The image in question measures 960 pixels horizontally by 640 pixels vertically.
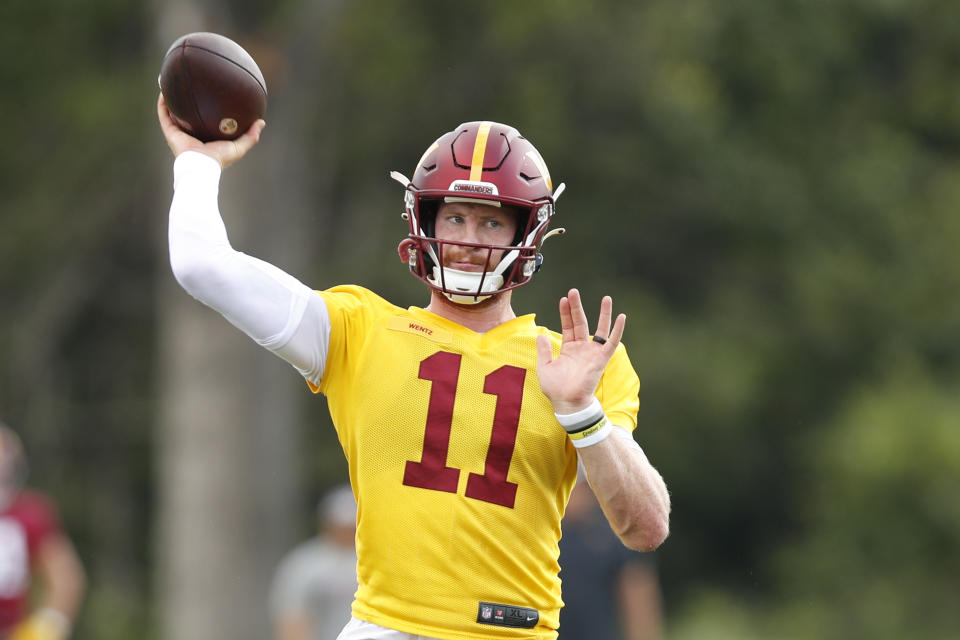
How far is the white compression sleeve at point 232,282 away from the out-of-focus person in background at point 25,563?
257 inches

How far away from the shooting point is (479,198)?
4324 mm

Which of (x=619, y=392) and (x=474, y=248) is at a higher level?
(x=474, y=248)

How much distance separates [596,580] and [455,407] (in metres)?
5.49

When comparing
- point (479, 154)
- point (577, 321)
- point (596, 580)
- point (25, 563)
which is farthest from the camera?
point (25, 563)

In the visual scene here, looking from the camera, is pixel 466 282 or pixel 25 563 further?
pixel 25 563

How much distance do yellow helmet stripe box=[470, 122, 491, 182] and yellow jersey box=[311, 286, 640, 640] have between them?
0.46 meters

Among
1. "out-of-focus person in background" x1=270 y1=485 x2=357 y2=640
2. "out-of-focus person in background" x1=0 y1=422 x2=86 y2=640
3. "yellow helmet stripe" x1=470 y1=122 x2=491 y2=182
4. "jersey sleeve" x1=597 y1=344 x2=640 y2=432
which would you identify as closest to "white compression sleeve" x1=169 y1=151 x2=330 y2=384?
"yellow helmet stripe" x1=470 y1=122 x2=491 y2=182

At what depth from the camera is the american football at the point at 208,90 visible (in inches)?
169

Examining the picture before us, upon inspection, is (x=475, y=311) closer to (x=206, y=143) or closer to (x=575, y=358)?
(x=575, y=358)

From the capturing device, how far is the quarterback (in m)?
4.06

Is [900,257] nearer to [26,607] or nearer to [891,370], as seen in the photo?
[891,370]

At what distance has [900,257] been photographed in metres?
20.2

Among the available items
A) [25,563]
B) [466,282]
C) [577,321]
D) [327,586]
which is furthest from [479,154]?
[25,563]

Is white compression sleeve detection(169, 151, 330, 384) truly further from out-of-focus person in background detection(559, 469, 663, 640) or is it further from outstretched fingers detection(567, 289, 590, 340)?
out-of-focus person in background detection(559, 469, 663, 640)
